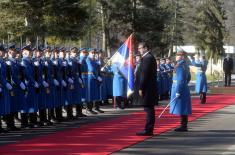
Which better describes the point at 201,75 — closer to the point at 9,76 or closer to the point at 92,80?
the point at 92,80

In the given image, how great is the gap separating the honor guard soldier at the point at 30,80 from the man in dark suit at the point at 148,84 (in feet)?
8.94

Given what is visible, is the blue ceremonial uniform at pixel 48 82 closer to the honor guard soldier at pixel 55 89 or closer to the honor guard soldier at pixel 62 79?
the honor guard soldier at pixel 55 89

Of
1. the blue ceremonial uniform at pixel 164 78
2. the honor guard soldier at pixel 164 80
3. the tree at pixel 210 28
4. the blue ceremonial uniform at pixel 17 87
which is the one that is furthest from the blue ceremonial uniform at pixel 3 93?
the tree at pixel 210 28

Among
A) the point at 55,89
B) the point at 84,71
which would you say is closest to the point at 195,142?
the point at 55,89

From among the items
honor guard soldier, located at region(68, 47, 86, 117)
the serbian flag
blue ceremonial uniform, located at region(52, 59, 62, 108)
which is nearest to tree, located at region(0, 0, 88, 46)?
the serbian flag

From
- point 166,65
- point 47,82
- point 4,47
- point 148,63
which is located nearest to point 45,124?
point 47,82

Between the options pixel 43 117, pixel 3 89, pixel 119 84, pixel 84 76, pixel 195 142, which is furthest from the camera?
pixel 119 84

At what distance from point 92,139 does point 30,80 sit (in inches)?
104

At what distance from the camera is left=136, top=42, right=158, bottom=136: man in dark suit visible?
13.1 metres

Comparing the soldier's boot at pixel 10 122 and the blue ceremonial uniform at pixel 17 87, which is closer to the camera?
the blue ceremonial uniform at pixel 17 87

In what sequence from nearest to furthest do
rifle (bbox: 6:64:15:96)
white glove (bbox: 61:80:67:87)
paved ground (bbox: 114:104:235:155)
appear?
paved ground (bbox: 114:104:235:155)
rifle (bbox: 6:64:15:96)
white glove (bbox: 61:80:67:87)

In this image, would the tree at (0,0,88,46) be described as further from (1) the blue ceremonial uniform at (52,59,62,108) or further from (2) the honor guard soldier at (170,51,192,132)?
(2) the honor guard soldier at (170,51,192,132)

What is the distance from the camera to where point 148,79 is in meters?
13.2

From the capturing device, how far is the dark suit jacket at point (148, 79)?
1311 cm
